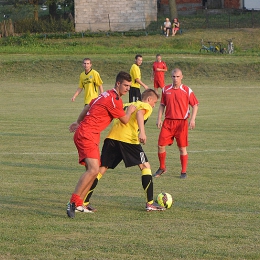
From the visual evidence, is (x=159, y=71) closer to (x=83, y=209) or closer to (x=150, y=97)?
(x=150, y=97)

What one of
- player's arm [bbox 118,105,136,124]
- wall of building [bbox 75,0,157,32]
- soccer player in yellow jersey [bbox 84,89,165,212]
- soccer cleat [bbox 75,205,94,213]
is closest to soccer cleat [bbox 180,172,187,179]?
soccer player in yellow jersey [bbox 84,89,165,212]

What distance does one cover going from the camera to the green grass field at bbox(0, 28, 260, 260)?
7.18 m

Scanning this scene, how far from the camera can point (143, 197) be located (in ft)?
33.2

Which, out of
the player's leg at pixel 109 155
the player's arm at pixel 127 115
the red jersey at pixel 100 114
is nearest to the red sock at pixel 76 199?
the red jersey at pixel 100 114

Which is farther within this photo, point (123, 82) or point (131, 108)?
point (131, 108)

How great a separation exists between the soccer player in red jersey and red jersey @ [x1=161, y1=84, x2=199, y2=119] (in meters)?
3.87

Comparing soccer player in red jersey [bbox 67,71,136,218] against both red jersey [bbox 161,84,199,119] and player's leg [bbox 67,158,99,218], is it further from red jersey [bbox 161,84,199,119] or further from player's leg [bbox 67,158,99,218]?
red jersey [bbox 161,84,199,119]

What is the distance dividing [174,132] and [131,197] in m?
2.78

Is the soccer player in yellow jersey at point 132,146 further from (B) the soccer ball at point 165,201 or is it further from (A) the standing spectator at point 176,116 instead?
(A) the standing spectator at point 176,116

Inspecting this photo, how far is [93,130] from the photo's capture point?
8.69 m

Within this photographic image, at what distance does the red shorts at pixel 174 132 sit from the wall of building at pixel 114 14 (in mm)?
50461

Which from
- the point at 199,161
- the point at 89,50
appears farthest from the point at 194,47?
the point at 199,161

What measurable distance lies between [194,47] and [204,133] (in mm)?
32354

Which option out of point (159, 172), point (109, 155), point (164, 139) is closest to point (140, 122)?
point (109, 155)
